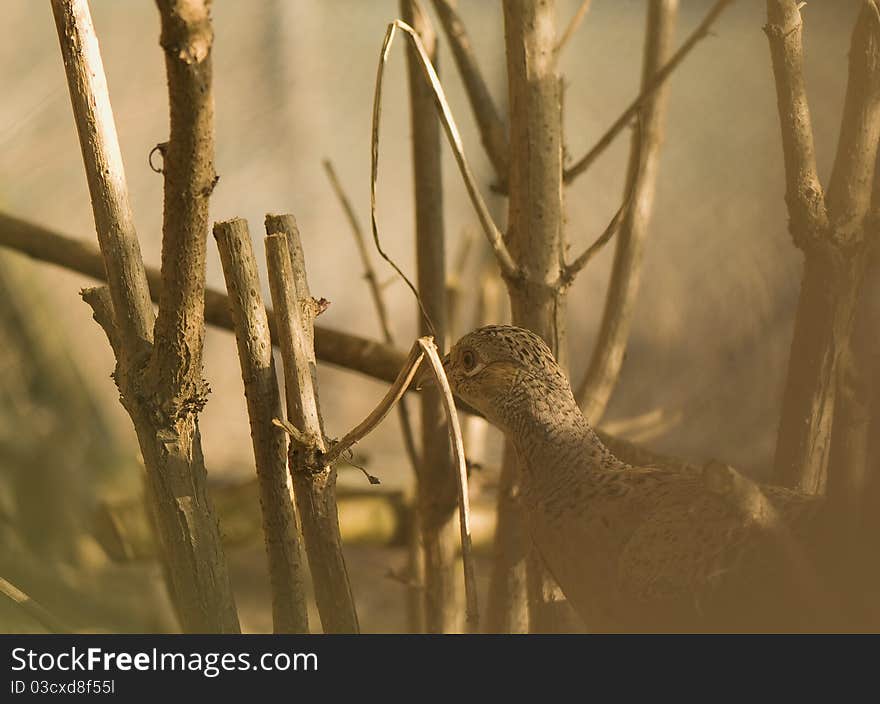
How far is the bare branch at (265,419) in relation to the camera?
569 millimetres

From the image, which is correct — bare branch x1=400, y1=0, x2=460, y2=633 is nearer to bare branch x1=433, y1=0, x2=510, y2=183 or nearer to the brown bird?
bare branch x1=433, y1=0, x2=510, y2=183

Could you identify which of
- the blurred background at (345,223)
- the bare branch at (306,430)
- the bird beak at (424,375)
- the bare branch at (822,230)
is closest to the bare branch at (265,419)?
the bare branch at (306,430)

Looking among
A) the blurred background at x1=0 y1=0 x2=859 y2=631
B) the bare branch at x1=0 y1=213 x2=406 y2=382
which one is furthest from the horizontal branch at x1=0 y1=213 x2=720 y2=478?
the blurred background at x1=0 y1=0 x2=859 y2=631

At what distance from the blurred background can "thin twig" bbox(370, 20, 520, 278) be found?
0.48 meters

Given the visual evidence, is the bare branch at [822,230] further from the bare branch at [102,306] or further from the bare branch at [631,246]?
the bare branch at [102,306]

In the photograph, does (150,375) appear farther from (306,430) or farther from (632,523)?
(632,523)

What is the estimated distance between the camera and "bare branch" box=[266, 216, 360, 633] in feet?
1.89

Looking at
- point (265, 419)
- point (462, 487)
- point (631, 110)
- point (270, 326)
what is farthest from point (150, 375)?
point (631, 110)

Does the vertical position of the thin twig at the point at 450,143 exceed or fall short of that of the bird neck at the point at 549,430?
it exceeds it

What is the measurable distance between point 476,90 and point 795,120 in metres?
0.26

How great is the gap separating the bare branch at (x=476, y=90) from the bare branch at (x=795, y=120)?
0.22 meters

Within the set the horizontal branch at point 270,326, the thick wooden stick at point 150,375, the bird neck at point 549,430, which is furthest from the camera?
the horizontal branch at point 270,326

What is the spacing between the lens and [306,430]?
0.58 metres

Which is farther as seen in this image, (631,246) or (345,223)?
(345,223)
